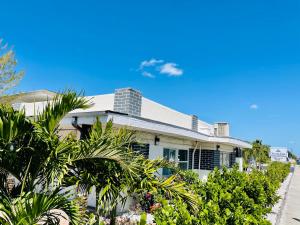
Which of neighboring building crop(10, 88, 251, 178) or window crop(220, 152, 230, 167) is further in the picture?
window crop(220, 152, 230, 167)

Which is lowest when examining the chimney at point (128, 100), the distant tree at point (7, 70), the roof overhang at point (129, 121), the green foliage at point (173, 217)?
the green foliage at point (173, 217)

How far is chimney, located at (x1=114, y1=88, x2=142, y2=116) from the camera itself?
34.7 ft

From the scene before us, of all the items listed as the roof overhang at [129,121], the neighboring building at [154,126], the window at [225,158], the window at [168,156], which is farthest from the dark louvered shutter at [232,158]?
the roof overhang at [129,121]

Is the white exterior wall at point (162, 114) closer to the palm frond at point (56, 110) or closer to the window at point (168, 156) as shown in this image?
Answer: the window at point (168, 156)

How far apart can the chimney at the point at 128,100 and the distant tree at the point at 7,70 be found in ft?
27.9

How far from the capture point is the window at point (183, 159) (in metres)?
15.9

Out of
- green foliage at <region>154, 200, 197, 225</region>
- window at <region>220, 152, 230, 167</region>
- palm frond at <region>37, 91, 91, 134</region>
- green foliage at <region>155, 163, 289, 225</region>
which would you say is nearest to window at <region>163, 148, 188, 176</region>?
green foliage at <region>155, 163, 289, 225</region>

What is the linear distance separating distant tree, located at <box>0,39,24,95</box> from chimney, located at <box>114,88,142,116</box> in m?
8.52

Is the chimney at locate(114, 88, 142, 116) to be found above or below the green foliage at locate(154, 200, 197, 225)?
above

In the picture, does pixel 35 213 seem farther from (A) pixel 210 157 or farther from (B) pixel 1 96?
(A) pixel 210 157

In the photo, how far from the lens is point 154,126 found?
988cm

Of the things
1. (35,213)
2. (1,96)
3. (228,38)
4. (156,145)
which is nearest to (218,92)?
(228,38)

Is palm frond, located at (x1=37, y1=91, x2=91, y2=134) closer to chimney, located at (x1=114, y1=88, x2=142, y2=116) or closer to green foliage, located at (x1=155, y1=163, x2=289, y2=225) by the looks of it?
green foliage, located at (x1=155, y1=163, x2=289, y2=225)

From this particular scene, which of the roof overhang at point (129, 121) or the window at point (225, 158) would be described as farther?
the window at point (225, 158)
